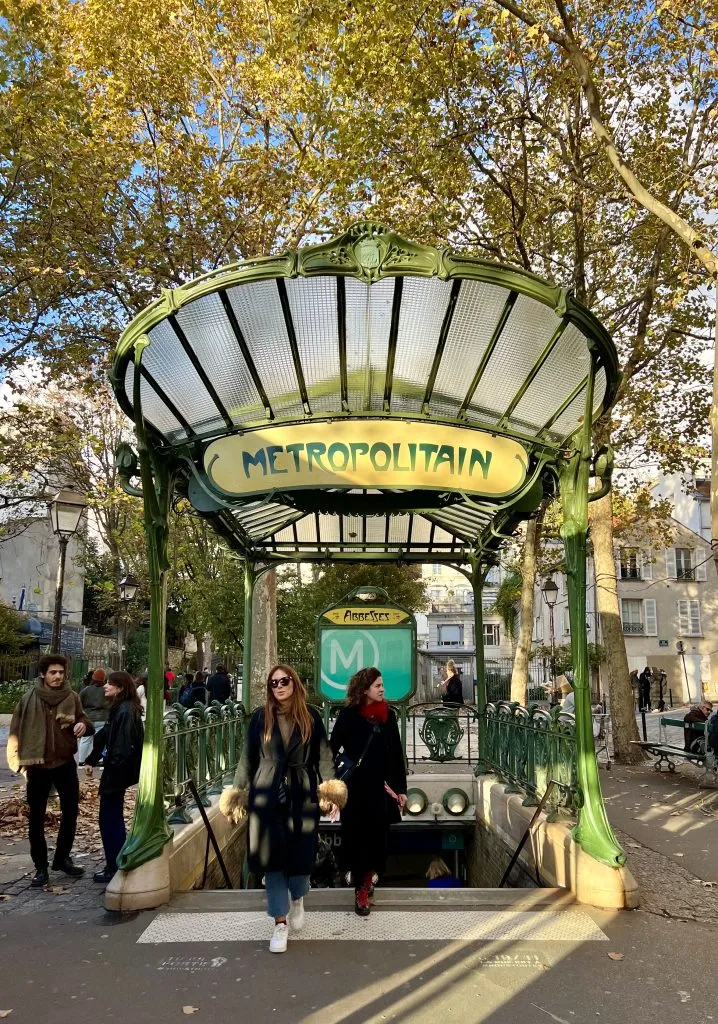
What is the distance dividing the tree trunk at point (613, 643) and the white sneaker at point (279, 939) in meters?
11.2

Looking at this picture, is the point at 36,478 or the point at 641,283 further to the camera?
the point at 36,478

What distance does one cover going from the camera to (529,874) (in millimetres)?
7098

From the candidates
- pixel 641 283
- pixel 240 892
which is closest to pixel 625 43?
pixel 641 283

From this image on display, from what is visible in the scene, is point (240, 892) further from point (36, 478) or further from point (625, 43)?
point (36, 478)

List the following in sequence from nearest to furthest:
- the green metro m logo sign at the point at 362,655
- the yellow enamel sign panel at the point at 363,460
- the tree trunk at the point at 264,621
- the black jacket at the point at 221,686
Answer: the yellow enamel sign panel at the point at 363,460 → the green metro m logo sign at the point at 362,655 → the tree trunk at the point at 264,621 → the black jacket at the point at 221,686

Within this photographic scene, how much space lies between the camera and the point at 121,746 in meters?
6.09

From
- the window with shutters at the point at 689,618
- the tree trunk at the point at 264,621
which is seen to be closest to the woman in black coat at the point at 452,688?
the tree trunk at the point at 264,621

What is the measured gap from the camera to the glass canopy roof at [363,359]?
565cm

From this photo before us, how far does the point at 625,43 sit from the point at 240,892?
495 inches

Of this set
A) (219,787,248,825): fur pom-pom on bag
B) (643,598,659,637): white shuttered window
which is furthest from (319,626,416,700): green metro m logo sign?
(643,598,659,637): white shuttered window

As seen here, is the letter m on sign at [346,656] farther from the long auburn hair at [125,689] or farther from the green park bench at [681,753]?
the green park bench at [681,753]

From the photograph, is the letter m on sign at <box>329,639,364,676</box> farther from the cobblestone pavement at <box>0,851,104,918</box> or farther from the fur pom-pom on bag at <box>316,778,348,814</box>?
the fur pom-pom on bag at <box>316,778,348,814</box>

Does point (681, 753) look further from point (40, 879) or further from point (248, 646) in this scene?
point (40, 879)

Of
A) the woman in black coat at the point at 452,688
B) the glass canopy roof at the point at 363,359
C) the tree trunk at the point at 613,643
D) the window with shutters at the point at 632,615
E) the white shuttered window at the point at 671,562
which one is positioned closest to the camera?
the glass canopy roof at the point at 363,359
